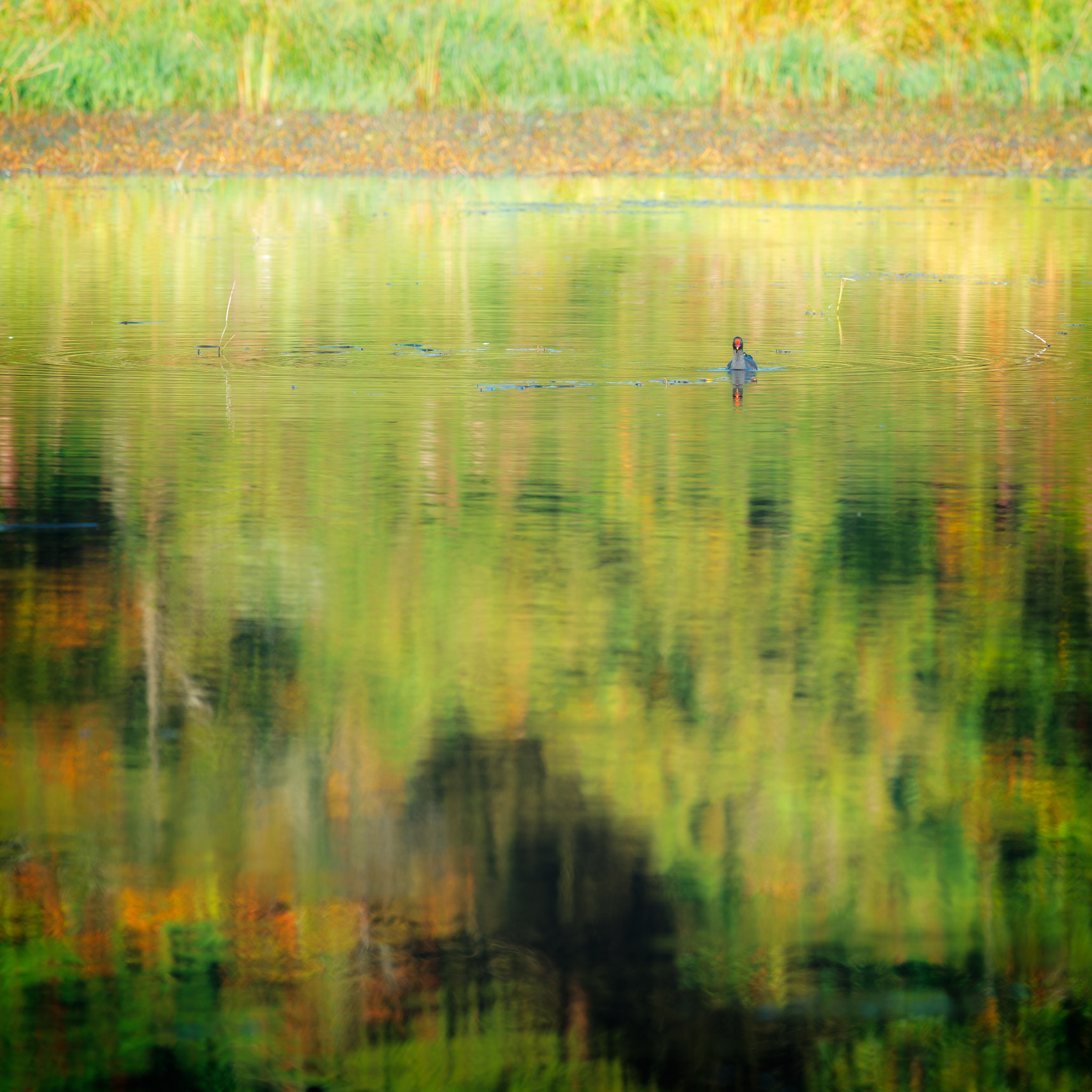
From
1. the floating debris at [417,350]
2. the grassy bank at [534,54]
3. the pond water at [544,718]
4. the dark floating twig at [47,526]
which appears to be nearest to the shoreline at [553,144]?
the grassy bank at [534,54]

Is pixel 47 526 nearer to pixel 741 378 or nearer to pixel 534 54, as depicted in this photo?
pixel 741 378

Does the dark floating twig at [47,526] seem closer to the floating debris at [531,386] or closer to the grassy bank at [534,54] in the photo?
the floating debris at [531,386]

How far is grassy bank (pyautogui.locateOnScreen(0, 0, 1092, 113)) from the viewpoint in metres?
43.7

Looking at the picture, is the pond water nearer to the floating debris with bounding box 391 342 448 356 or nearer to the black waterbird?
the floating debris with bounding box 391 342 448 356

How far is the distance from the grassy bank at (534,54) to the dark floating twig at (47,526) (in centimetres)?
3267

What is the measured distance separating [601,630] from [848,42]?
1624 inches

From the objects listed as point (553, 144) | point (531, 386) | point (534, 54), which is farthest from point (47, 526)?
point (534, 54)

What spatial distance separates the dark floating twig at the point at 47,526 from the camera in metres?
10.0

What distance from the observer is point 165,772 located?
6633mm

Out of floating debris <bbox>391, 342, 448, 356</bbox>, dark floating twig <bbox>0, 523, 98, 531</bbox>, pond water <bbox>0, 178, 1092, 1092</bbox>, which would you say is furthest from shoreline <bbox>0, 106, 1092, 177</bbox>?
dark floating twig <bbox>0, 523, 98, 531</bbox>

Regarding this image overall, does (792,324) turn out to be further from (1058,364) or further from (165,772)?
(165,772)

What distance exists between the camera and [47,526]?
1009 centimetres

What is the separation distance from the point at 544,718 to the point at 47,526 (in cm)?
373

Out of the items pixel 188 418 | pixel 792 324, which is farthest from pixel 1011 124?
pixel 188 418
